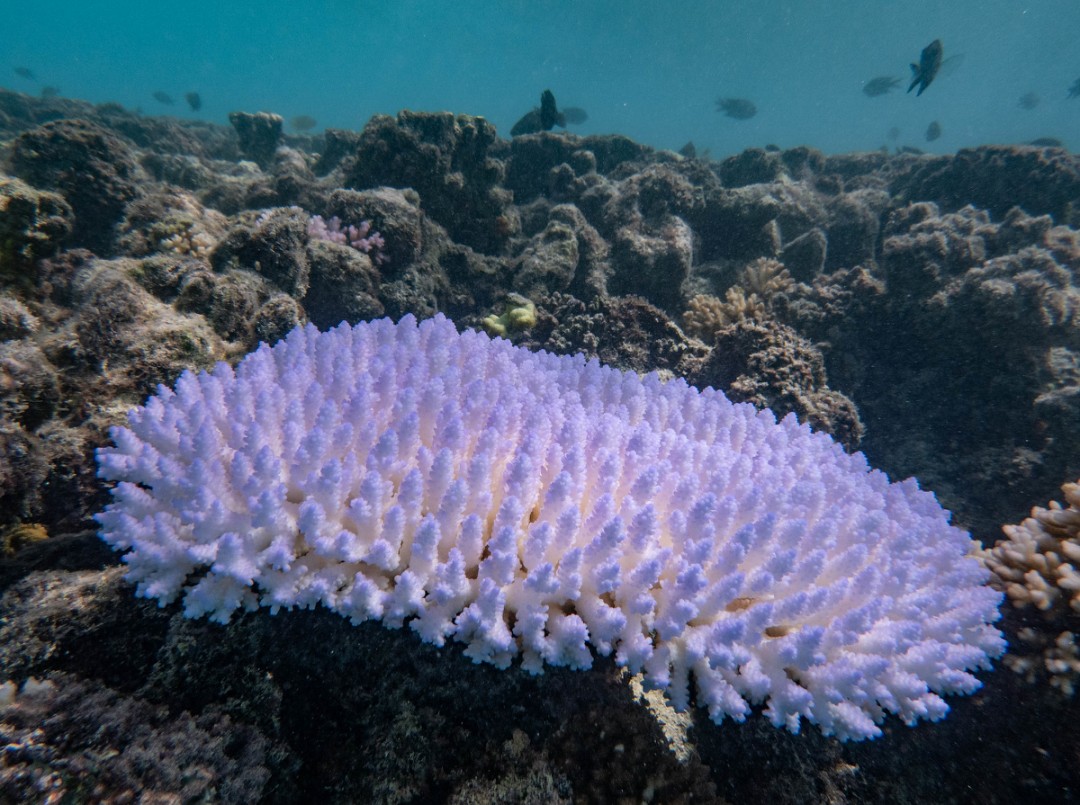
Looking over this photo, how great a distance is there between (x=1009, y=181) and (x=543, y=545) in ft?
48.8

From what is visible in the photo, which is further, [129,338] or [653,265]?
[653,265]

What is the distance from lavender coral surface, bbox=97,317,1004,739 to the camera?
5.76ft

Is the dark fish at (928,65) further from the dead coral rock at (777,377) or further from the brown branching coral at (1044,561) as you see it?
the brown branching coral at (1044,561)

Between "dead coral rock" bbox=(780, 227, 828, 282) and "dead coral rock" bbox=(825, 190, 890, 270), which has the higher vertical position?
"dead coral rock" bbox=(825, 190, 890, 270)

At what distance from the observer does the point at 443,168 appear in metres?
8.58

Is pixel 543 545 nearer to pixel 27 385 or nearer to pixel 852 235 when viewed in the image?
pixel 27 385

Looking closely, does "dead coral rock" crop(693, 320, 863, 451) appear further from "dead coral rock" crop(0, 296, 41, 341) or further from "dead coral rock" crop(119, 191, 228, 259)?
"dead coral rock" crop(0, 296, 41, 341)

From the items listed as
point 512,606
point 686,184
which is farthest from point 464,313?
point 512,606

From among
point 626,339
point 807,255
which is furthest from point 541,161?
point 626,339

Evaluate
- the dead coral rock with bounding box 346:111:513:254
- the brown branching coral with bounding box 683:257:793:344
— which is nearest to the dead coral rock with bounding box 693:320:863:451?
the brown branching coral with bounding box 683:257:793:344

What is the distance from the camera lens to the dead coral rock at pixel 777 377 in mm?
5402

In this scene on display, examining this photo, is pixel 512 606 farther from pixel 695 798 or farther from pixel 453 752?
pixel 695 798

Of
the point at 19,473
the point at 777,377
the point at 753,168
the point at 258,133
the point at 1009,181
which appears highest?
the point at 753,168

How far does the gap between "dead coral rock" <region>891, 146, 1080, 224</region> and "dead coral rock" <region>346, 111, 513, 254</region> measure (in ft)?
34.0
